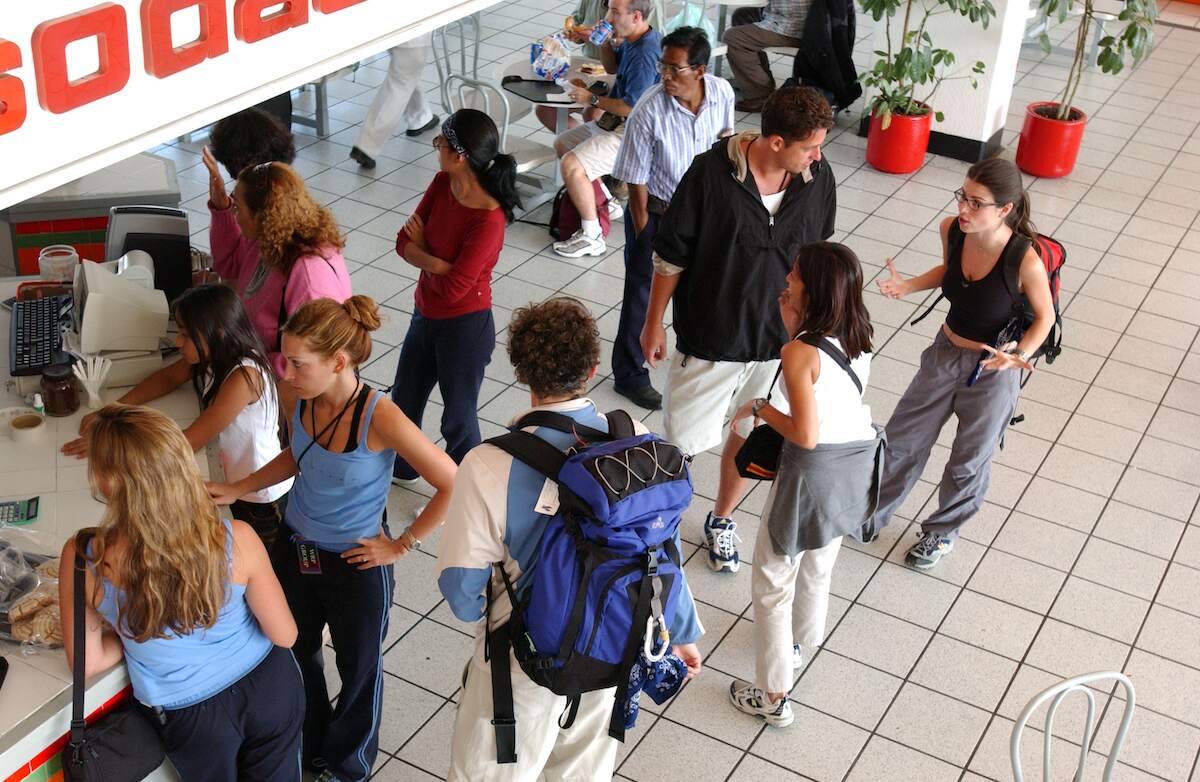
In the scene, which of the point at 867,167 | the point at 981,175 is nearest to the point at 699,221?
the point at 981,175

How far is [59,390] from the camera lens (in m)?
3.52

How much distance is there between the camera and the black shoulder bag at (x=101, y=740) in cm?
243

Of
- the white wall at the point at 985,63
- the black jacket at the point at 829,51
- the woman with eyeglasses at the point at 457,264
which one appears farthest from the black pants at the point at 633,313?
the white wall at the point at 985,63

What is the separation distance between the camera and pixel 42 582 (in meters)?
2.80

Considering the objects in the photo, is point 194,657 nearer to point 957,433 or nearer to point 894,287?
point 894,287

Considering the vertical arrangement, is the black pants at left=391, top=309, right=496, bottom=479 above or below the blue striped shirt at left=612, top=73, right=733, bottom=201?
below

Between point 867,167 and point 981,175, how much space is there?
13.9 ft

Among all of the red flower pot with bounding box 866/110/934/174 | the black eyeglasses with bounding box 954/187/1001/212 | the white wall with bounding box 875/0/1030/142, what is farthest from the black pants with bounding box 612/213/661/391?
the white wall with bounding box 875/0/1030/142

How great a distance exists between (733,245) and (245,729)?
221 cm

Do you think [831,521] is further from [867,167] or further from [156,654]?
[867,167]

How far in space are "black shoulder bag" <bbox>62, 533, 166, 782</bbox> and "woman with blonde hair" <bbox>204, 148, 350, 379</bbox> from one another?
1.35 m

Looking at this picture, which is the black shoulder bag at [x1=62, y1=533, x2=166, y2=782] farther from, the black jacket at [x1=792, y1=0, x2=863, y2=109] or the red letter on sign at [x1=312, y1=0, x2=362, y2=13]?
the black jacket at [x1=792, y1=0, x2=863, y2=109]

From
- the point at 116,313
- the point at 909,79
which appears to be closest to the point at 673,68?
the point at 116,313

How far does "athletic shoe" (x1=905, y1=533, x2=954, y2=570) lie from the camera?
4.48m
